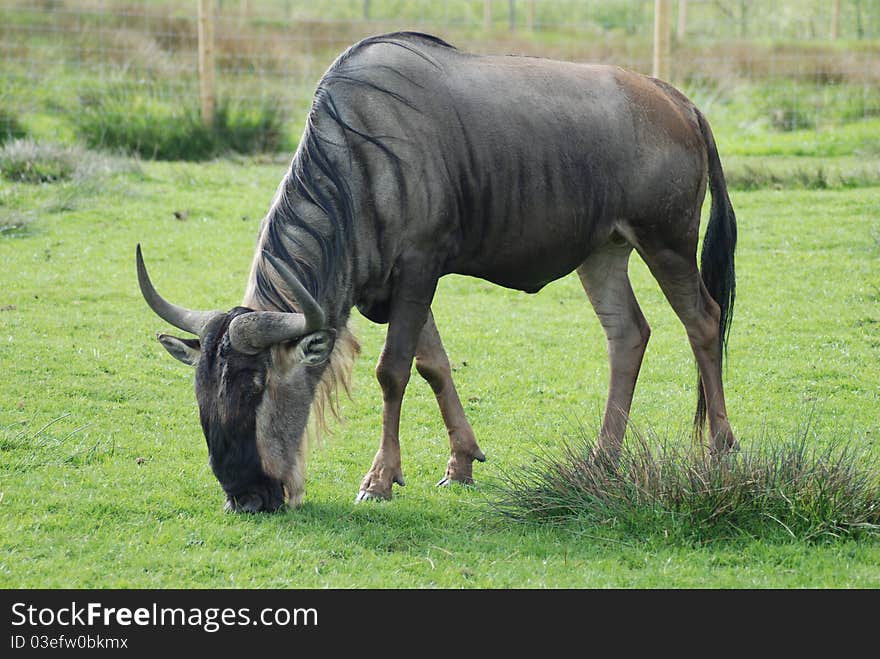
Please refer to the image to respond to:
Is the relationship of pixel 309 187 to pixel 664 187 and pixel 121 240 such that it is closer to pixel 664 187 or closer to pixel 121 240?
pixel 664 187

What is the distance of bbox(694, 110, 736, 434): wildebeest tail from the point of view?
7.91 metres

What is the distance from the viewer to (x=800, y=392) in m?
8.79

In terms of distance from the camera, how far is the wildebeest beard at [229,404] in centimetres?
605

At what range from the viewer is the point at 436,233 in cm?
686

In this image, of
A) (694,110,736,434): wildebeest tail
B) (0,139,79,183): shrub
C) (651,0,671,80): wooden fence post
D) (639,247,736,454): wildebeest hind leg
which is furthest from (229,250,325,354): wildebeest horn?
(651,0,671,80): wooden fence post

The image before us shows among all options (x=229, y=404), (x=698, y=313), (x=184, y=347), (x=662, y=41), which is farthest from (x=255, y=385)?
(x=662, y=41)

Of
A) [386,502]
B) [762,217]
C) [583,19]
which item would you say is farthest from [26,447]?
[583,19]

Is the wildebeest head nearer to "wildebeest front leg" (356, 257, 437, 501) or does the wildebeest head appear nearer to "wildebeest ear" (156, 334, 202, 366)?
"wildebeest ear" (156, 334, 202, 366)

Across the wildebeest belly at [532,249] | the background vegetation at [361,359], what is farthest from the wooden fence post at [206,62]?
the wildebeest belly at [532,249]

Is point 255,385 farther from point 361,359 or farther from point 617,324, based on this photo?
point 361,359

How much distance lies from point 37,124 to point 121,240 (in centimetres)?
532

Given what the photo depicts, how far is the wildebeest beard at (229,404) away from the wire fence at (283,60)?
444 inches

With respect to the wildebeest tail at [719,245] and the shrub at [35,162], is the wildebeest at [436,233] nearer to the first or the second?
the wildebeest tail at [719,245]
